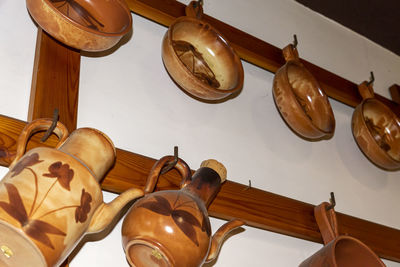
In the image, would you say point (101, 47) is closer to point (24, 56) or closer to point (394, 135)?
point (24, 56)

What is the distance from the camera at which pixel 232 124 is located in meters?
1.44

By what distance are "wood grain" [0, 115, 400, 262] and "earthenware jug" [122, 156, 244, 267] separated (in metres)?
0.15

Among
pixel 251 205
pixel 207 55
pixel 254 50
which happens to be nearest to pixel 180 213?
pixel 251 205

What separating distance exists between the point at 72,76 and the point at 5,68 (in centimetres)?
15

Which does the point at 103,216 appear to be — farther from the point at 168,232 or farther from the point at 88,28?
the point at 88,28

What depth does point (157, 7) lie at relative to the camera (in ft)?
4.58

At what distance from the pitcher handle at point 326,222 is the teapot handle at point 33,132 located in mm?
719

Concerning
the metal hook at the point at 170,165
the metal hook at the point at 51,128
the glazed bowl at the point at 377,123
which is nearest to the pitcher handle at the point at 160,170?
the metal hook at the point at 170,165

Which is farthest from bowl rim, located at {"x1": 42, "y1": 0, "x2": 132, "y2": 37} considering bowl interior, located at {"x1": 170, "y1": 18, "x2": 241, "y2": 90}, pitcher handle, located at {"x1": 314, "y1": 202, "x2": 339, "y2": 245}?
pitcher handle, located at {"x1": 314, "y1": 202, "x2": 339, "y2": 245}

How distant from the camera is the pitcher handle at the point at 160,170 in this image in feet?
3.26

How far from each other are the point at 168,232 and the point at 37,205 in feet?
0.79

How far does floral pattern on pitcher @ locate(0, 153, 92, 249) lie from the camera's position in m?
0.72

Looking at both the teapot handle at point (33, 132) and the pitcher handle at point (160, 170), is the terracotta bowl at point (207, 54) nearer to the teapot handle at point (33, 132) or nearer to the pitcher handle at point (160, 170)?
the pitcher handle at point (160, 170)

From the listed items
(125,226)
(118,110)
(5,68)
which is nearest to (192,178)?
(125,226)
